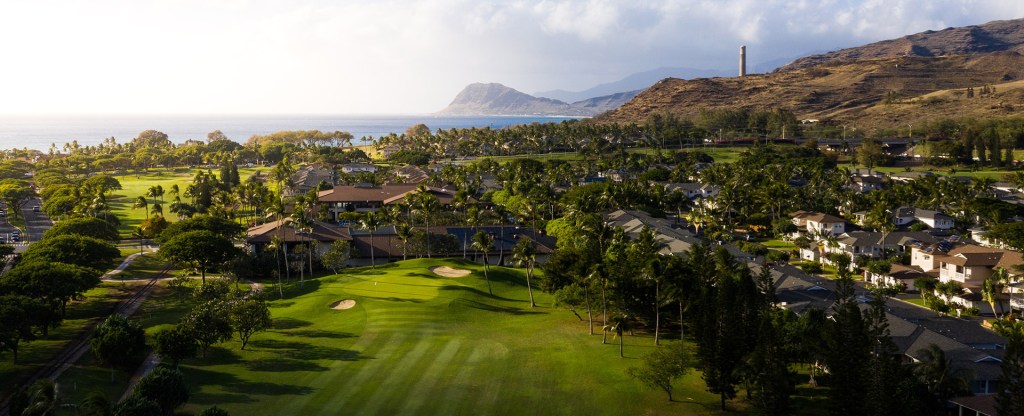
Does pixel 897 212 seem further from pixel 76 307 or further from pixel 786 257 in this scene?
pixel 76 307

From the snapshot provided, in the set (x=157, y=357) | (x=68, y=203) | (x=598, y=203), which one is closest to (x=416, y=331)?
(x=157, y=357)

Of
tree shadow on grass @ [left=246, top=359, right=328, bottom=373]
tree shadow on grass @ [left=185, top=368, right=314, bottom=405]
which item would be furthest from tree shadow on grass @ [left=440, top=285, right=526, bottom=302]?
tree shadow on grass @ [left=185, top=368, right=314, bottom=405]

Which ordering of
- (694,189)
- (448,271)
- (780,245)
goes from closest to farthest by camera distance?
1. (448,271)
2. (780,245)
3. (694,189)

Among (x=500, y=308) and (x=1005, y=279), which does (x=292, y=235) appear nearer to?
(x=500, y=308)

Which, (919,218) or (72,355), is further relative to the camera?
(919,218)

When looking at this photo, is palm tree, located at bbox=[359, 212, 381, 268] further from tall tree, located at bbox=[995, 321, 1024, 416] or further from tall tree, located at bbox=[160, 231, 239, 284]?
tall tree, located at bbox=[995, 321, 1024, 416]

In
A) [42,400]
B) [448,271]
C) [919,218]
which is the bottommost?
[448,271]

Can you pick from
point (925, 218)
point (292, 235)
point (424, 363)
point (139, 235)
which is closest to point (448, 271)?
point (292, 235)
